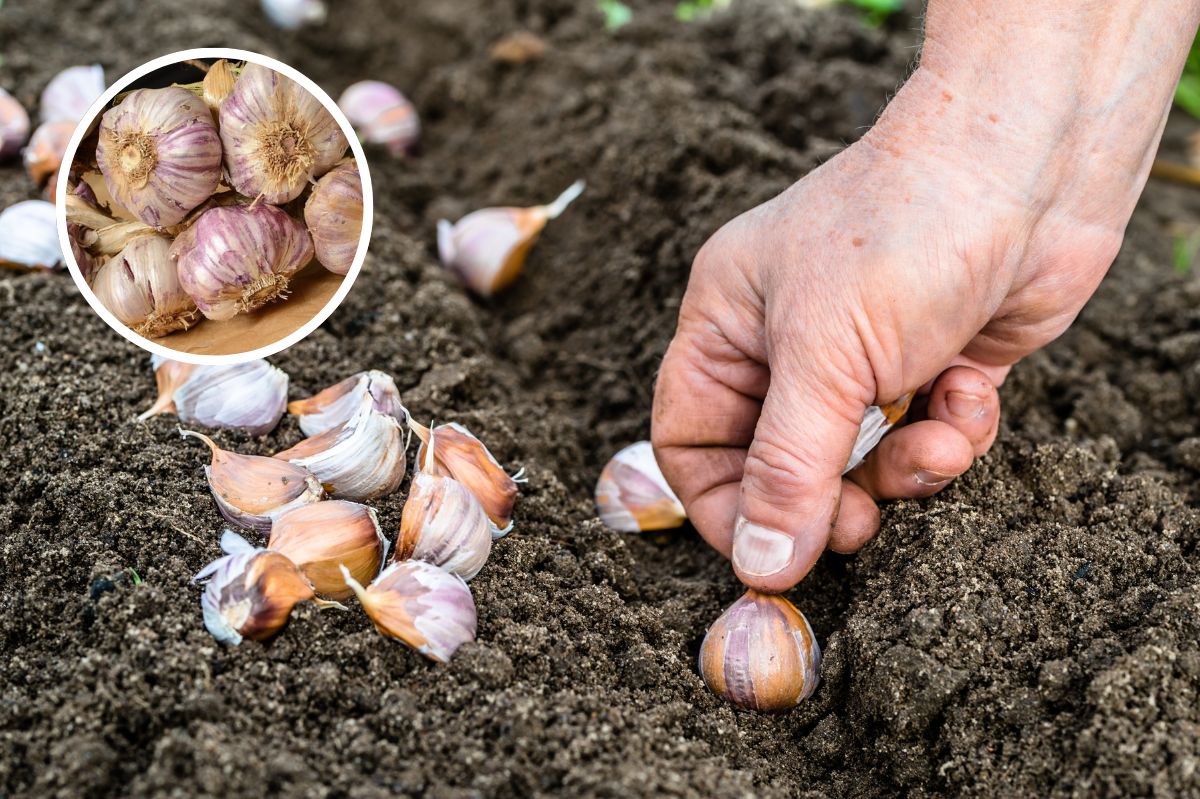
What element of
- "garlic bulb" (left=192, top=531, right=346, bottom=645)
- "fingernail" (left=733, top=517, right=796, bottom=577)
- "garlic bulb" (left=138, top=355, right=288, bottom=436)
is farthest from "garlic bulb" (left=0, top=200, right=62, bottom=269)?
"fingernail" (left=733, top=517, right=796, bottom=577)

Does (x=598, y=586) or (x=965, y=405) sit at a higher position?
(x=965, y=405)

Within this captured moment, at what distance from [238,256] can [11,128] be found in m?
1.50

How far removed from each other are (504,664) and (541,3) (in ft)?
9.55

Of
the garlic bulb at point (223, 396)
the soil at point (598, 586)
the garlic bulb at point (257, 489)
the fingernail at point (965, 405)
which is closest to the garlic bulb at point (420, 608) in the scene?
the soil at point (598, 586)

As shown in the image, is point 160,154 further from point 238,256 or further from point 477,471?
point 477,471

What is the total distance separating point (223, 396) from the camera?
208cm

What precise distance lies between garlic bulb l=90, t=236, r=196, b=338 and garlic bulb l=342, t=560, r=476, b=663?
605 mm

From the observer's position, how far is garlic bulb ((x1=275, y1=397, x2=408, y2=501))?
1913 millimetres

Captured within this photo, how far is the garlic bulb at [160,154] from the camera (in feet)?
6.04

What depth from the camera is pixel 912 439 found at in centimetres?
192

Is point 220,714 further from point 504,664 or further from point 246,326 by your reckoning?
point 246,326

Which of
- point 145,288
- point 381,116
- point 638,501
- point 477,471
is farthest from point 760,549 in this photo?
point 381,116

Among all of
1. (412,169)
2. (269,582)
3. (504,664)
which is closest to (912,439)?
(504,664)

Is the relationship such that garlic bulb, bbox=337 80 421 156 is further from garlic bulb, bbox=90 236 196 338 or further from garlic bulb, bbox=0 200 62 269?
garlic bulb, bbox=90 236 196 338
